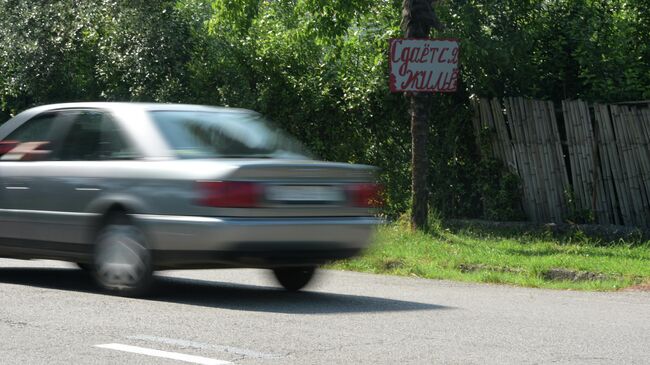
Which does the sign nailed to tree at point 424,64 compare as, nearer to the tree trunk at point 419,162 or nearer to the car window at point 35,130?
the tree trunk at point 419,162

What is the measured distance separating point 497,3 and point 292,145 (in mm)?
6823

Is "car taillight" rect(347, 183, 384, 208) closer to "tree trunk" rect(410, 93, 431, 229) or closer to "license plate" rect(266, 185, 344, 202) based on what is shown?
"license plate" rect(266, 185, 344, 202)

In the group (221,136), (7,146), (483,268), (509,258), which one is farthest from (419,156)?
(7,146)

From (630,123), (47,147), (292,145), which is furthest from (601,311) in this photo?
(630,123)

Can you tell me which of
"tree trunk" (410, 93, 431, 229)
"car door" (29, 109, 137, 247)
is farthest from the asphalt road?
"tree trunk" (410, 93, 431, 229)

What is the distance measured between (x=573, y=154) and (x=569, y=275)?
3847mm

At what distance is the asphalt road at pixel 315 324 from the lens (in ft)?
24.0

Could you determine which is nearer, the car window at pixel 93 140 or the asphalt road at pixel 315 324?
the asphalt road at pixel 315 324

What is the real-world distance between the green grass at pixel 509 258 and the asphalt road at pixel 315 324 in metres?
0.76

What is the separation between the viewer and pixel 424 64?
15539mm

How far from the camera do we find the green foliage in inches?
645

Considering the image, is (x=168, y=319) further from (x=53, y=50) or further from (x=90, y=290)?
(x=53, y=50)

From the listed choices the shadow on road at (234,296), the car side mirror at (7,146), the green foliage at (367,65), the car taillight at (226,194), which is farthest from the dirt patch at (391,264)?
the car side mirror at (7,146)

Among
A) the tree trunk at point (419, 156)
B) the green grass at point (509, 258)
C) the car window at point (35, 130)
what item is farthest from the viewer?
the tree trunk at point (419, 156)
